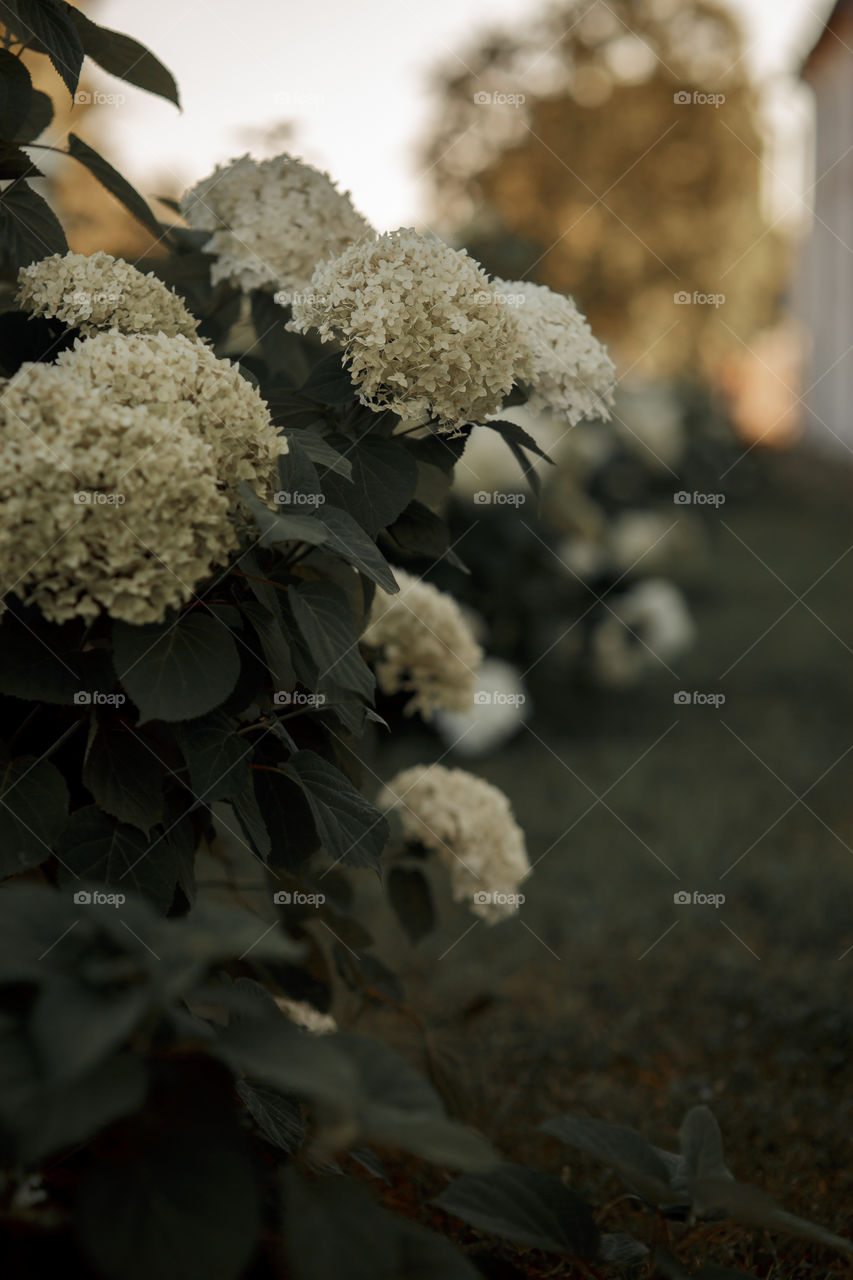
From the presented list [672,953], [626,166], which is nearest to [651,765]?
[672,953]

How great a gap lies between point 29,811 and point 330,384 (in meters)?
0.72

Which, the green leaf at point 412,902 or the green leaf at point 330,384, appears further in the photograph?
the green leaf at point 412,902

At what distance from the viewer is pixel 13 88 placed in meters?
1.54

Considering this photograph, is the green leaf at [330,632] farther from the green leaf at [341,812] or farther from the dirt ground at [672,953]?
the dirt ground at [672,953]

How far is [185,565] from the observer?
47.6 inches

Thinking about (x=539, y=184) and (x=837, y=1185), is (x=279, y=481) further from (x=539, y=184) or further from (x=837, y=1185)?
(x=539, y=184)

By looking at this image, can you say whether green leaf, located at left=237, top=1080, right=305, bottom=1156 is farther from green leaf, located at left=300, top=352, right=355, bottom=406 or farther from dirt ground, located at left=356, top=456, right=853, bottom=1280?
green leaf, located at left=300, top=352, right=355, bottom=406

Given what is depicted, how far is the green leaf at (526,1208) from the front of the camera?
1161mm

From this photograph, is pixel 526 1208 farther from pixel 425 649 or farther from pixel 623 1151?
pixel 425 649

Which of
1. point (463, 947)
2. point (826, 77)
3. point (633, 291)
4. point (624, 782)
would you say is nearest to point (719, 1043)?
point (463, 947)

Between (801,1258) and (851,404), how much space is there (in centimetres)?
1914

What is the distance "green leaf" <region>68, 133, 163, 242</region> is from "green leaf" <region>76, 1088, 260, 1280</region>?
55.9 inches

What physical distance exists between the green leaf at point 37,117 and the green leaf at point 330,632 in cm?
101

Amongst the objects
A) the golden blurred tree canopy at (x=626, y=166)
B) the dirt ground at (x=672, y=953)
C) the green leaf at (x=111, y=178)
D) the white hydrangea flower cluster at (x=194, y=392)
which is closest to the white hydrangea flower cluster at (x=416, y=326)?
the white hydrangea flower cluster at (x=194, y=392)
